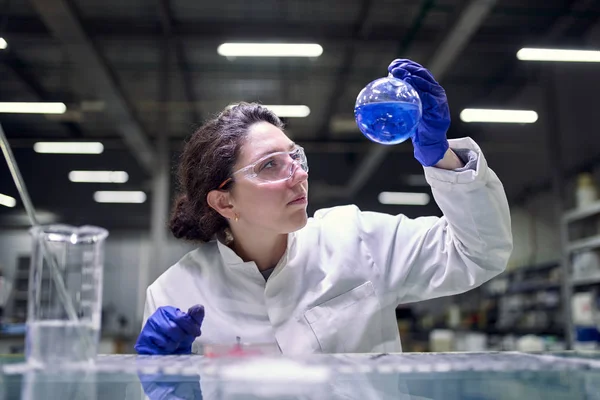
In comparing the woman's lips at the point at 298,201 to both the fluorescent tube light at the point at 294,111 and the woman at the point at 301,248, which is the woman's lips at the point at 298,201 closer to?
the woman at the point at 301,248

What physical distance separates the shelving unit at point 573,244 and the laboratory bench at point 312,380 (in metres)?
4.13

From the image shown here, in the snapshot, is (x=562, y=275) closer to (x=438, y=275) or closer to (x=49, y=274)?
(x=438, y=275)

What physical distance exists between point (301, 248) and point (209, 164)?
0.94 ft

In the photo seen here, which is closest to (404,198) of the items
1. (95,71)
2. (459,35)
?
(459,35)

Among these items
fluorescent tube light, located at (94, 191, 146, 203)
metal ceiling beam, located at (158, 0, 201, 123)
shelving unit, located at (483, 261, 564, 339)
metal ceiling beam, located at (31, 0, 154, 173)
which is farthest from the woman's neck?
fluorescent tube light, located at (94, 191, 146, 203)

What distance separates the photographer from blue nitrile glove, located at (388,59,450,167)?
3.41 feet

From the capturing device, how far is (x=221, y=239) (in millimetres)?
1331

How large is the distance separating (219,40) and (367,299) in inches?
159

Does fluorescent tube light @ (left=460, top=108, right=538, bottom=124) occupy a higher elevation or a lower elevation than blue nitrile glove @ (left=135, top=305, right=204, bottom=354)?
higher

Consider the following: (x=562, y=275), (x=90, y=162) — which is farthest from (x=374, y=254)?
(x=90, y=162)

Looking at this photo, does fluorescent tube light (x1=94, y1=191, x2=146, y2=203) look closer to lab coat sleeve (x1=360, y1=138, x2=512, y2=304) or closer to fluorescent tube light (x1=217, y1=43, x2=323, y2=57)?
fluorescent tube light (x1=217, y1=43, x2=323, y2=57)

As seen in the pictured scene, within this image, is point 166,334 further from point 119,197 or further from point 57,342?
point 119,197

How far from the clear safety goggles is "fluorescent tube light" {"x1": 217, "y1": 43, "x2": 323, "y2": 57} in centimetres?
363

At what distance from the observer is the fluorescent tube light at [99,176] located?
658 centimetres
